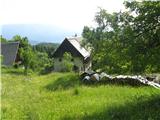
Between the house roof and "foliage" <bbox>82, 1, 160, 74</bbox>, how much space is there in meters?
54.5

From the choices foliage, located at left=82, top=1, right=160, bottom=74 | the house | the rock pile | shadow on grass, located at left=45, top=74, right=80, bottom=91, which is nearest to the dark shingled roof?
the house

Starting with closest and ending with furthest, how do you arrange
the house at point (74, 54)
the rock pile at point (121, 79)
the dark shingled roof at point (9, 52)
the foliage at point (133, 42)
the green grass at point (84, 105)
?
the green grass at point (84, 105) → the foliage at point (133, 42) → the rock pile at point (121, 79) → the dark shingled roof at point (9, 52) → the house at point (74, 54)

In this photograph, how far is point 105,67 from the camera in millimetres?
14914

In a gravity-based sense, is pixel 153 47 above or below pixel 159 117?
above

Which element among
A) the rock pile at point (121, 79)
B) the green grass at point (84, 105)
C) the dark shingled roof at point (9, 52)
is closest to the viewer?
the green grass at point (84, 105)

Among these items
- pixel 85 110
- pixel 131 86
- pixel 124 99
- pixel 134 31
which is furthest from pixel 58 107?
pixel 131 86

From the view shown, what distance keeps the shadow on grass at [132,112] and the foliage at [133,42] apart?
1.30 metres

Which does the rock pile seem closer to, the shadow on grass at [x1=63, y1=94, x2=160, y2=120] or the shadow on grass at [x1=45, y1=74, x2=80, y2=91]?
the shadow on grass at [x1=45, y1=74, x2=80, y2=91]

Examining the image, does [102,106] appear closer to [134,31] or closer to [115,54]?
[115,54]

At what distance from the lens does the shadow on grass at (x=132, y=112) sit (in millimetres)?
11891

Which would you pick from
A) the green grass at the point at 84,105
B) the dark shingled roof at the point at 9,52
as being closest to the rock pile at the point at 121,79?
the green grass at the point at 84,105

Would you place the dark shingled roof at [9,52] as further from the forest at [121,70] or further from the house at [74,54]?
the forest at [121,70]

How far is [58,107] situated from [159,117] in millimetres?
4324

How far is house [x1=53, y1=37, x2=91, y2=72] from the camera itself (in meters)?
69.7
